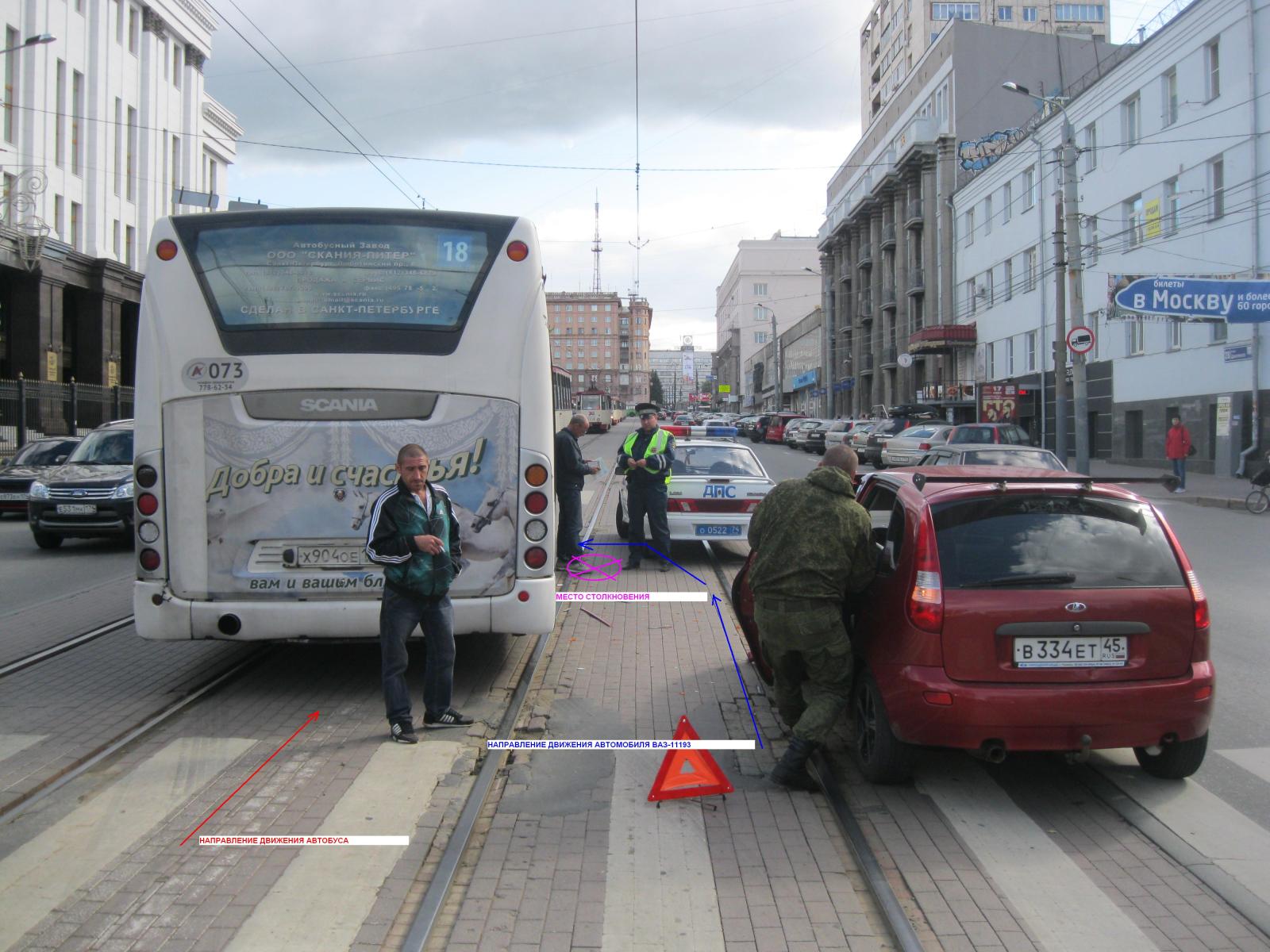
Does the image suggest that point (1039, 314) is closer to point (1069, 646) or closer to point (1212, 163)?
point (1212, 163)

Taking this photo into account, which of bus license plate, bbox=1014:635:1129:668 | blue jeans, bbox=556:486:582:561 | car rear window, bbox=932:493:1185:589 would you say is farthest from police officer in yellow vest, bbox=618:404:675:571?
bus license plate, bbox=1014:635:1129:668

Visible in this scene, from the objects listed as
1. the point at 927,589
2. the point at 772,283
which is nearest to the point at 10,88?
the point at 927,589

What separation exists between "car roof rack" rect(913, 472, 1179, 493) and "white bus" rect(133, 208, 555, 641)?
→ 2.45 metres

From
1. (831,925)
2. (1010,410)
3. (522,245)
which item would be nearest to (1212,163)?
(1010,410)

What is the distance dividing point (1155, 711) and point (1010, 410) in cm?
3593

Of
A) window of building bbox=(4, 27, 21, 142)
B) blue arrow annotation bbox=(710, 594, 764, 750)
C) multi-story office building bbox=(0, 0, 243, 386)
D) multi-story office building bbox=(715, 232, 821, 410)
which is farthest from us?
multi-story office building bbox=(715, 232, 821, 410)

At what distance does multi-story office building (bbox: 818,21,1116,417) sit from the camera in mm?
52375

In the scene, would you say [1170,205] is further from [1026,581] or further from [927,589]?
[927,589]

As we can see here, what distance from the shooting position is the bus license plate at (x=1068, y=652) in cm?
484

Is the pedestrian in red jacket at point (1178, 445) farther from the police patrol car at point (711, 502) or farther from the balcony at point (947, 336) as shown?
the balcony at point (947, 336)

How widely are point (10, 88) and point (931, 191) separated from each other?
135ft

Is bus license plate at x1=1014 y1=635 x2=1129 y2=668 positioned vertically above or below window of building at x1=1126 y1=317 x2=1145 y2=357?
below

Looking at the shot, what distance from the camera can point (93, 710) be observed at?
660 cm

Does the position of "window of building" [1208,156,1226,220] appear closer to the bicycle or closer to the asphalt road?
the bicycle
